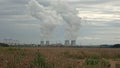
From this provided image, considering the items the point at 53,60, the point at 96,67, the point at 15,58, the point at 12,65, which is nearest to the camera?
the point at 12,65

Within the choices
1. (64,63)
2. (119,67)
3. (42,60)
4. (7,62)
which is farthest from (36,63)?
(119,67)

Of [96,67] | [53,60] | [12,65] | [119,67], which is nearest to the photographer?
[12,65]

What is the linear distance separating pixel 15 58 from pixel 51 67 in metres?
1.81

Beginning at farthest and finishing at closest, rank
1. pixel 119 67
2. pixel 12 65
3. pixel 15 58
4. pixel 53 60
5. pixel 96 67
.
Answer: pixel 119 67 → pixel 96 67 → pixel 53 60 → pixel 15 58 → pixel 12 65

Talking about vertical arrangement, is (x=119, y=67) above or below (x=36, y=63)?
below

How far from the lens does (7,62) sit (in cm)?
1400

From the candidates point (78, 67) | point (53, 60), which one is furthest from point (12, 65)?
point (78, 67)

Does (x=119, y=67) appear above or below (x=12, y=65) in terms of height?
below

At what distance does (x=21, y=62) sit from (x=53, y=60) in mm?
2164

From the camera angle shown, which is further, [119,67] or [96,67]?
[119,67]

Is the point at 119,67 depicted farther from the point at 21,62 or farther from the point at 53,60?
the point at 21,62

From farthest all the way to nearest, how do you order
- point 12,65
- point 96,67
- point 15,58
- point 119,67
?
point 119,67, point 96,67, point 15,58, point 12,65

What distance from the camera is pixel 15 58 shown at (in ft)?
48.7

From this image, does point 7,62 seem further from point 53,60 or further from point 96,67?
point 96,67
